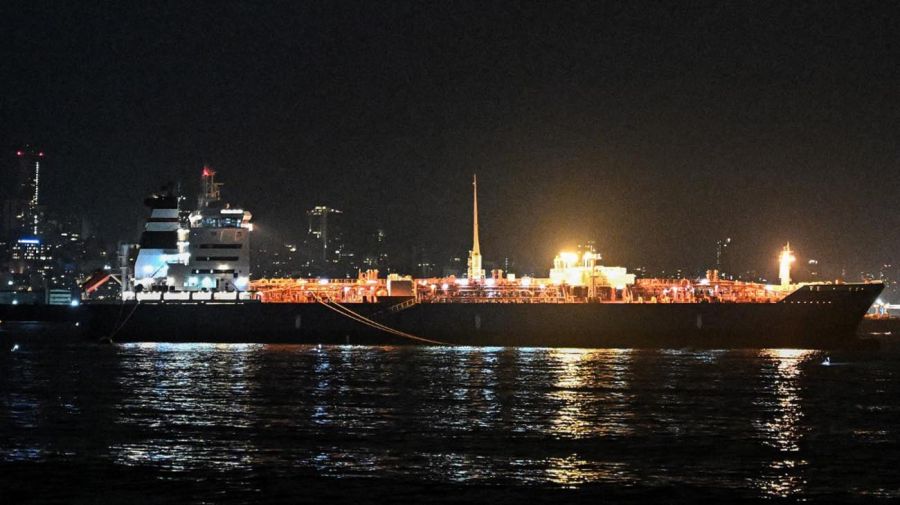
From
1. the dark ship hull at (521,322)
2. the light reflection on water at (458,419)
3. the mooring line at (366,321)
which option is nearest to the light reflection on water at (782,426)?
the light reflection on water at (458,419)

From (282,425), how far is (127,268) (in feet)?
166

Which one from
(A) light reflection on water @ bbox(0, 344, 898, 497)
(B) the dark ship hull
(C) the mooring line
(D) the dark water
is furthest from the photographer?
(C) the mooring line

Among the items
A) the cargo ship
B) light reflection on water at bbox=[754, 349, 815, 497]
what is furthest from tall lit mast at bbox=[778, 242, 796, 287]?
light reflection on water at bbox=[754, 349, 815, 497]

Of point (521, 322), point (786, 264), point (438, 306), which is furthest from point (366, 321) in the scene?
point (786, 264)

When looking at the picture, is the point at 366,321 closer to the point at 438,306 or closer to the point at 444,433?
the point at 438,306

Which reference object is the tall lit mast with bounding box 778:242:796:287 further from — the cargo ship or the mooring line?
the mooring line

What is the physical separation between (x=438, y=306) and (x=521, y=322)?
5.40m

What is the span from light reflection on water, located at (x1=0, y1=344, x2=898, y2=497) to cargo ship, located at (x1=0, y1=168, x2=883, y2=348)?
12288mm

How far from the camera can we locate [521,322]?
61.7 m

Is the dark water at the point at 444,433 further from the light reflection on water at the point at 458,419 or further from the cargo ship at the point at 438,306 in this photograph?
the cargo ship at the point at 438,306

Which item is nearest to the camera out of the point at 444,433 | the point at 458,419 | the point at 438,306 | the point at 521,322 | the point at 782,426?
the point at 444,433

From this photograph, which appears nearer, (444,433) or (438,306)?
(444,433)

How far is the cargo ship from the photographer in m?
60.4

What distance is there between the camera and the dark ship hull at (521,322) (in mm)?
60094
